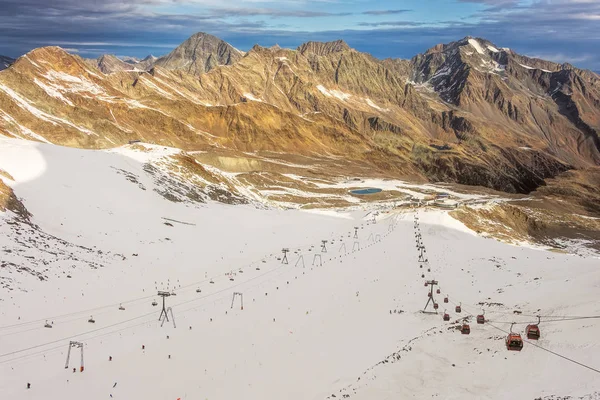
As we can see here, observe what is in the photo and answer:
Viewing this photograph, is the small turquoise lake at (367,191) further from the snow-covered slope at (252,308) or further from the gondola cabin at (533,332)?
the gondola cabin at (533,332)

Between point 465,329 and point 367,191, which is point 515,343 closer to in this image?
point 465,329

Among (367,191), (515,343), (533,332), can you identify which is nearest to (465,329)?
(533,332)

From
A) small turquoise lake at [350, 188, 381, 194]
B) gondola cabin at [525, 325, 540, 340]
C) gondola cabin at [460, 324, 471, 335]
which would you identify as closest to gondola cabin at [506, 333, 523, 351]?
gondola cabin at [525, 325, 540, 340]

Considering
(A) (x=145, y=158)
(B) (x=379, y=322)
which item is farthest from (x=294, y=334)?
(A) (x=145, y=158)

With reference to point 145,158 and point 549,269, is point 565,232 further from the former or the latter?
point 145,158

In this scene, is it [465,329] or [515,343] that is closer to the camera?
[515,343]

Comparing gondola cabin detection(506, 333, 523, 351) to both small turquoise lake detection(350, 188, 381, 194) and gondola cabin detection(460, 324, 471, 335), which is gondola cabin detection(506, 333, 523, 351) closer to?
gondola cabin detection(460, 324, 471, 335)

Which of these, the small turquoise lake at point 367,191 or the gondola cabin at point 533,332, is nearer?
the gondola cabin at point 533,332

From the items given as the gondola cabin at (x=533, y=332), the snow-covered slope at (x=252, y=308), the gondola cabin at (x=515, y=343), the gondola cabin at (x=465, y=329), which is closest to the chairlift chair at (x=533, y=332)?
the gondola cabin at (x=533, y=332)

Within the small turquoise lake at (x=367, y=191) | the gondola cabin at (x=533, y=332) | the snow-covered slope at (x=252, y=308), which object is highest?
the gondola cabin at (x=533, y=332)
